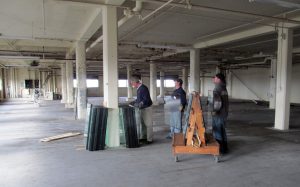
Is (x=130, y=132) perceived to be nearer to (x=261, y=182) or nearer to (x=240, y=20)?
(x=261, y=182)

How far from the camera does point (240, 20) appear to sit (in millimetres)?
6387

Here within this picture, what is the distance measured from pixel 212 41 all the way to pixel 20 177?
791 cm

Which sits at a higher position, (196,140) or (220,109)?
(220,109)

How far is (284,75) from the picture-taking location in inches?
267

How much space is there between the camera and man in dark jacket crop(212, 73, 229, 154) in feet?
14.4

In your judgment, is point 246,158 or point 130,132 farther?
point 130,132

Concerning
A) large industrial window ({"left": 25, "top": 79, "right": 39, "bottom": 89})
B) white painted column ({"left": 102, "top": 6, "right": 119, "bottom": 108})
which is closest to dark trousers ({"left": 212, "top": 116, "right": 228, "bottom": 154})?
white painted column ({"left": 102, "top": 6, "right": 119, "bottom": 108})

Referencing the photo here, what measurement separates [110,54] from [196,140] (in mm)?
2313

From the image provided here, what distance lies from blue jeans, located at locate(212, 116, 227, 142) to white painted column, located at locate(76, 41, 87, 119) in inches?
227

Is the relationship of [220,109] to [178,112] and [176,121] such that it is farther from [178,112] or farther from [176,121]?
[176,121]

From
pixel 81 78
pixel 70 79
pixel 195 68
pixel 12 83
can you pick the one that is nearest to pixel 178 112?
pixel 81 78

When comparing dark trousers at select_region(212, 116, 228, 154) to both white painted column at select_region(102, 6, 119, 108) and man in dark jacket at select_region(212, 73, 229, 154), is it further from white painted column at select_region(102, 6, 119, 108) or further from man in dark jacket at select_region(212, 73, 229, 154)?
white painted column at select_region(102, 6, 119, 108)

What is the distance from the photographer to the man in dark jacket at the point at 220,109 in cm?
438

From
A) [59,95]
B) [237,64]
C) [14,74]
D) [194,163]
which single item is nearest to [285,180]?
[194,163]
